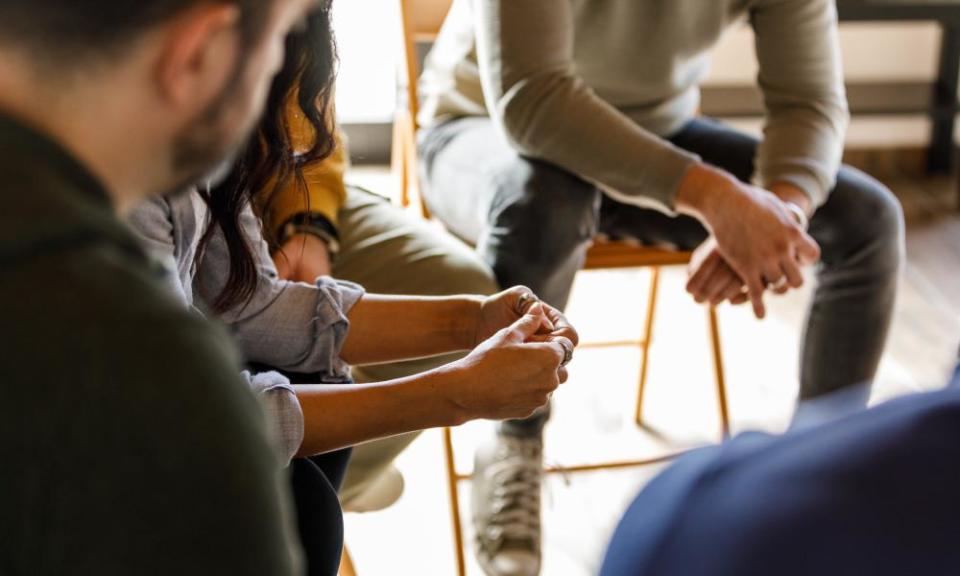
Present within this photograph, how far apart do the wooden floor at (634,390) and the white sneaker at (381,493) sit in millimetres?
40

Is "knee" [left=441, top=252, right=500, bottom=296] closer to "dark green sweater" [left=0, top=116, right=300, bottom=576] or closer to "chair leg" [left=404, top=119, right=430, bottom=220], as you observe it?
"chair leg" [left=404, top=119, right=430, bottom=220]

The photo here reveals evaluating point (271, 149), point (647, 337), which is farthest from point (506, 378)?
point (647, 337)

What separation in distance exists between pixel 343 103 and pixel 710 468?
276 cm

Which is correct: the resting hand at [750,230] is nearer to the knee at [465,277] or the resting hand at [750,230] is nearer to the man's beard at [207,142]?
the knee at [465,277]

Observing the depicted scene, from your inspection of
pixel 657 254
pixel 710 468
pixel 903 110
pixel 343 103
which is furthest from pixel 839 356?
pixel 343 103

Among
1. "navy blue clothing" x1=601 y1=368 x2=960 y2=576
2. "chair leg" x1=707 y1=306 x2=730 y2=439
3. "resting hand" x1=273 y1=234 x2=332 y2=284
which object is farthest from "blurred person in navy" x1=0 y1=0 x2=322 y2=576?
"chair leg" x1=707 y1=306 x2=730 y2=439

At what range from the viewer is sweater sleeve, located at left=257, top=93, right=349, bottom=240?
117cm

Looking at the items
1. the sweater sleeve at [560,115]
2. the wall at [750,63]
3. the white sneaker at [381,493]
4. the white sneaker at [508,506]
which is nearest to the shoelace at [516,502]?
the white sneaker at [508,506]

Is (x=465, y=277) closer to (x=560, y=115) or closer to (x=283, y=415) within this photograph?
(x=560, y=115)

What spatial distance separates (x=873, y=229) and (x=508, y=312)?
2.32 feet

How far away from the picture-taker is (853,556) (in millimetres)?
408

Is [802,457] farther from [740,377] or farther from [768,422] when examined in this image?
[740,377]

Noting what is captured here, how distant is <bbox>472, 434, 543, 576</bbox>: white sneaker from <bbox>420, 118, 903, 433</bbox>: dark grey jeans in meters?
0.04

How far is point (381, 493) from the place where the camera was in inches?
67.1
